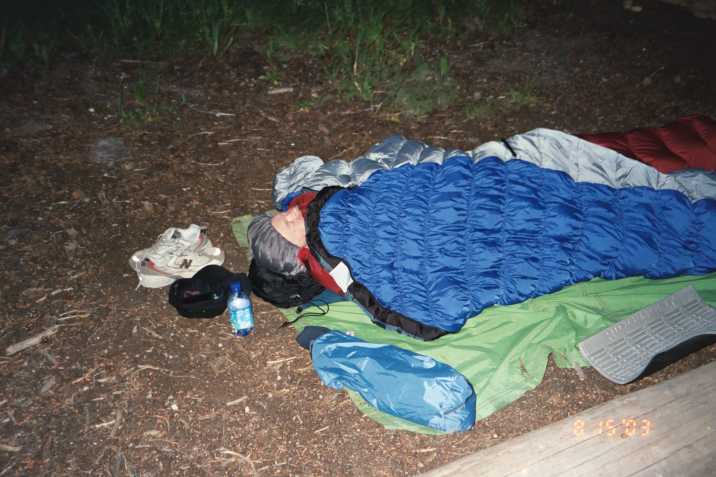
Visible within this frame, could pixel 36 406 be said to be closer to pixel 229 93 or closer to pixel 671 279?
pixel 229 93

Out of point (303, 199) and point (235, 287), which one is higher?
point (303, 199)

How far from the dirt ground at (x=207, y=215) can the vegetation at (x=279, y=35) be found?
167mm

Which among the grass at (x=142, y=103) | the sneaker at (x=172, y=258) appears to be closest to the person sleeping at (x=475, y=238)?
the sneaker at (x=172, y=258)

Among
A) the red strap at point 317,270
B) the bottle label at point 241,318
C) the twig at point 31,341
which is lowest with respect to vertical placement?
the twig at point 31,341

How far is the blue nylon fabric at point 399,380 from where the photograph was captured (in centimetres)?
228

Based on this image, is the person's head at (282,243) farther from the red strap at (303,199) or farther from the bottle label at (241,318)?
the bottle label at (241,318)

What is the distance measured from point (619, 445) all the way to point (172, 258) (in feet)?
7.12

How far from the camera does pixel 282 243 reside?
2.67 meters

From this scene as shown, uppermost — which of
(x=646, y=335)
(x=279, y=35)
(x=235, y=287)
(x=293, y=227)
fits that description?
(x=279, y=35)

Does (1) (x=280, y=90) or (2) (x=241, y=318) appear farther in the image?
(1) (x=280, y=90)

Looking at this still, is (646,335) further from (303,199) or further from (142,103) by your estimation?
(142,103)

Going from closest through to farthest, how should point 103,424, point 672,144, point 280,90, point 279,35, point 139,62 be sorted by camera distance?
point 103,424, point 672,144, point 280,90, point 139,62, point 279,35

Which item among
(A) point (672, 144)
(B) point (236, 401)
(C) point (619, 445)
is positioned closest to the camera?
(C) point (619, 445)

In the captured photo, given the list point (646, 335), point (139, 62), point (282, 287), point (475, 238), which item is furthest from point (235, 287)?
point (139, 62)
